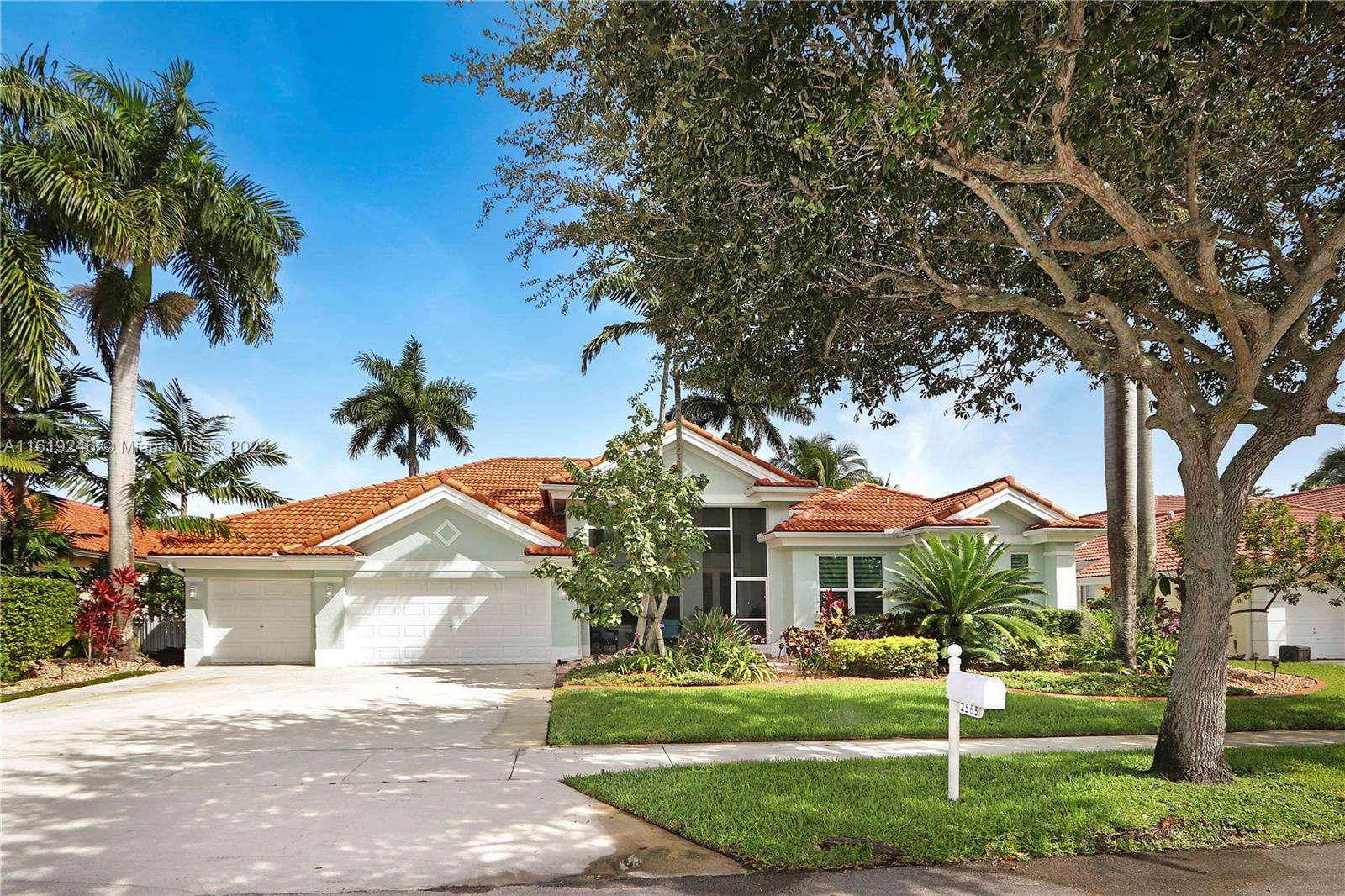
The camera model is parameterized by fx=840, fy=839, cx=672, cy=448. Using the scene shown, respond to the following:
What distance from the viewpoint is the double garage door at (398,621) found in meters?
18.7

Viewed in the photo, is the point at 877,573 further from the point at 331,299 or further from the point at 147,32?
the point at 147,32

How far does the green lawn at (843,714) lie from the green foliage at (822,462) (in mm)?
25674

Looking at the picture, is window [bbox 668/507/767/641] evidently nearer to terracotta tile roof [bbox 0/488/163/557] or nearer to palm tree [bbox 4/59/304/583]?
palm tree [bbox 4/59/304/583]

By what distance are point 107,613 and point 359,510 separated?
18.6 feet

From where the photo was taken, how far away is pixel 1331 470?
42844 millimetres

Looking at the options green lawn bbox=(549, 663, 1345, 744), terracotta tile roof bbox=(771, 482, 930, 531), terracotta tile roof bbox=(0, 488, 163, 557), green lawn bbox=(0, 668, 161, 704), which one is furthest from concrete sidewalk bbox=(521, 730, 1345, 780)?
terracotta tile roof bbox=(0, 488, 163, 557)

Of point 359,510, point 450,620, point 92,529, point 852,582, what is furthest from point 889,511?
point 92,529

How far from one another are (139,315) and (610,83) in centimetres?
1567

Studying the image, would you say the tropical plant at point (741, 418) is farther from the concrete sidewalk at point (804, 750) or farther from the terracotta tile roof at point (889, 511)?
the concrete sidewalk at point (804, 750)

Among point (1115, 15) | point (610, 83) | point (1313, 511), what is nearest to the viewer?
point (1115, 15)

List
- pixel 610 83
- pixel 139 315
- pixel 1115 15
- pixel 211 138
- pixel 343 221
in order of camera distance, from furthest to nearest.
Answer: pixel 211 138 < pixel 139 315 < pixel 343 221 < pixel 610 83 < pixel 1115 15

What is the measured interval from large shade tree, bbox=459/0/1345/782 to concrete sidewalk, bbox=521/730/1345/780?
1936mm

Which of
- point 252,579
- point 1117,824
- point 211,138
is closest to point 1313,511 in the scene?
point 1117,824

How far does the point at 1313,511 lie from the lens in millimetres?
26531
